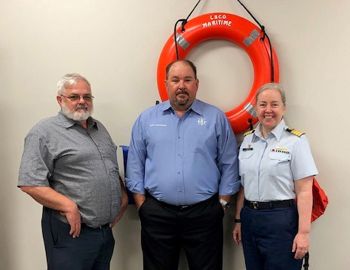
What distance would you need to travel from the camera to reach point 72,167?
156cm

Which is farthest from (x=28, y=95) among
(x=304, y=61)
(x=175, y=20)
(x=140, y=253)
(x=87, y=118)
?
(x=304, y=61)

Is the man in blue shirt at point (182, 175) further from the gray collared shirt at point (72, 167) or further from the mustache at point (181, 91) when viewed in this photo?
the gray collared shirt at point (72, 167)

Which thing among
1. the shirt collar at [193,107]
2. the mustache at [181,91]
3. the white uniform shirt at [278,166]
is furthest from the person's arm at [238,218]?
the mustache at [181,91]

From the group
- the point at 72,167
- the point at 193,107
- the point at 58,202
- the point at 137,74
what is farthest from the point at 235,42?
the point at 58,202

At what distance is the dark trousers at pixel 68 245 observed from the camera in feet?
5.05

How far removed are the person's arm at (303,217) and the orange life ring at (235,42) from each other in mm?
476

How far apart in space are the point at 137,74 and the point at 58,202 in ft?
2.87

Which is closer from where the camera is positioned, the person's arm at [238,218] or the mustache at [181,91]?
the mustache at [181,91]

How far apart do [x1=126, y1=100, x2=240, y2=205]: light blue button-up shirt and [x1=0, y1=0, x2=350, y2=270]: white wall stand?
0.27m

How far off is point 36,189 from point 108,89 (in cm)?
78

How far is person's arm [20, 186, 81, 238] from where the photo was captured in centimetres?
149

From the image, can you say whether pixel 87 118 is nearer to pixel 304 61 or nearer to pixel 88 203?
pixel 88 203

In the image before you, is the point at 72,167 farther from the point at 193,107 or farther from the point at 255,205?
the point at 255,205

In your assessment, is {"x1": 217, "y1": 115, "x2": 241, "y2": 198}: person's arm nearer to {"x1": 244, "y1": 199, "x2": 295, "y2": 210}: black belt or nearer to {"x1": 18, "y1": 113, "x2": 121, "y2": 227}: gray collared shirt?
{"x1": 244, "y1": 199, "x2": 295, "y2": 210}: black belt
